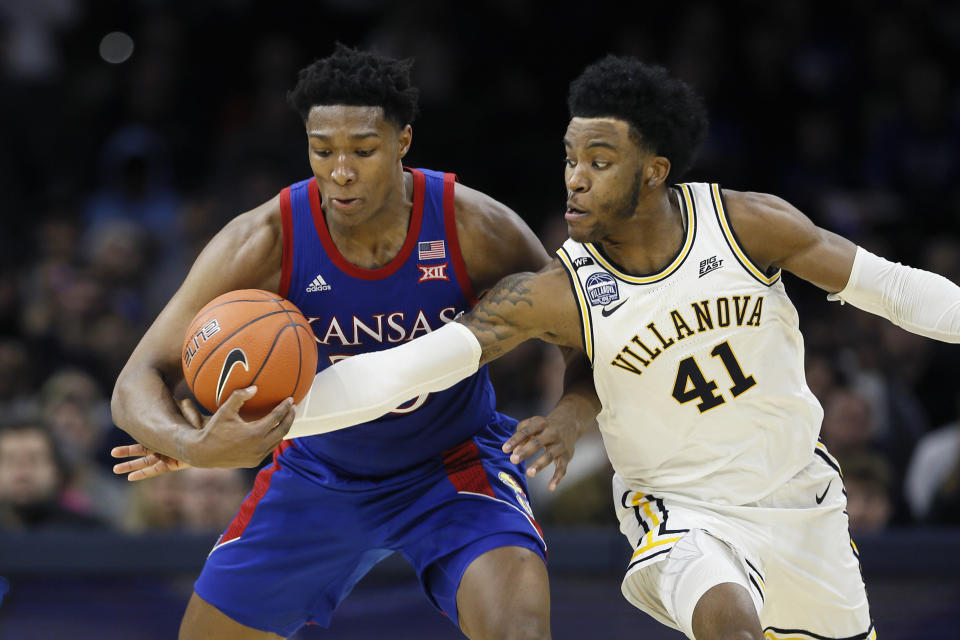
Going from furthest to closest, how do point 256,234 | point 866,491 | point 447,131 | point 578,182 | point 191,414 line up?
1. point 447,131
2. point 866,491
3. point 256,234
4. point 578,182
5. point 191,414

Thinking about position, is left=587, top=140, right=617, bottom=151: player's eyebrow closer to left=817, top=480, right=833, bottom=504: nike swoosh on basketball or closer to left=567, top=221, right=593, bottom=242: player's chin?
left=567, top=221, right=593, bottom=242: player's chin

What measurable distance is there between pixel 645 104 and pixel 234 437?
5.46 feet

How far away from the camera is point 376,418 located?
4074 mm

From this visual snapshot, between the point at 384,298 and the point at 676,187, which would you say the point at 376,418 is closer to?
the point at 384,298

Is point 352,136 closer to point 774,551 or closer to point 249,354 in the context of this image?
point 249,354

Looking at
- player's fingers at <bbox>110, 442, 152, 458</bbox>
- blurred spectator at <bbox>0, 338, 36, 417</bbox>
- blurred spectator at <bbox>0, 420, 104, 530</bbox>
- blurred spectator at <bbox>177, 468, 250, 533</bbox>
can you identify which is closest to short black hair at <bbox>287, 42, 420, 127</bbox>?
player's fingers at <bbox>110, 442, 152, 458</bbox>

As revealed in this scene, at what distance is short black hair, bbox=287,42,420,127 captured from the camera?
3.98 metres

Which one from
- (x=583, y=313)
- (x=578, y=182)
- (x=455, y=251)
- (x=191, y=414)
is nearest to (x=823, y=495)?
(x=583, y=313)

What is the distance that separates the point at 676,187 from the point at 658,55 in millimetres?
5346

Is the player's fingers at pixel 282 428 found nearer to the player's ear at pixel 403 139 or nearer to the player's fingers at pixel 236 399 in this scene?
the player's fingers at pixel 236 399

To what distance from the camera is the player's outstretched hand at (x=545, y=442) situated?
379 centimetres

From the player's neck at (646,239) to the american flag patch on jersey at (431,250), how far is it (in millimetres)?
534

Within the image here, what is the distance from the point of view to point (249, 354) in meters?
3.58

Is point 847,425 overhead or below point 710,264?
below
